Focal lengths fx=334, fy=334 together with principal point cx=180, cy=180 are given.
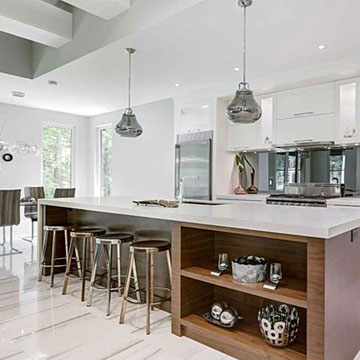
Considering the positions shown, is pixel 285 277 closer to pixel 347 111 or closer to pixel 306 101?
pixel 347 111

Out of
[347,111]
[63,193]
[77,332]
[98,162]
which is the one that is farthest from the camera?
[98,162]

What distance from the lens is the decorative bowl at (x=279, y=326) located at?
1997mm

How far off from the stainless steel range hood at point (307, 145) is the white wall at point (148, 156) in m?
2.06

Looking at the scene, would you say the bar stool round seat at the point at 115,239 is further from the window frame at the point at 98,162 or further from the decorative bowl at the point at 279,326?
the window frame at the point at 98,162

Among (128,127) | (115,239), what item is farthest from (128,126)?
(115,239)

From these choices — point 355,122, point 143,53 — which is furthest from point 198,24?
point 355,122

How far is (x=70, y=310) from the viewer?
2.92m

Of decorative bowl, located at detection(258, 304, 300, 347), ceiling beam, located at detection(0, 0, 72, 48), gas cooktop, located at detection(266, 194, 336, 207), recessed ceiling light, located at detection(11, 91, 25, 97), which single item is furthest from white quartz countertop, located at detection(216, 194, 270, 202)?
recessed ceiling light, located at detection(11, 91, 25, 97)

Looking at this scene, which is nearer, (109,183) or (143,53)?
(143,53)

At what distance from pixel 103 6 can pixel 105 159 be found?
4.67m

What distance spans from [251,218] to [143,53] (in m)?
2.54

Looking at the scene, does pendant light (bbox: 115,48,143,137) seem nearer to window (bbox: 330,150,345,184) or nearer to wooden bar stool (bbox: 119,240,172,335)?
wooden bar stool (bbox: 119,240,172,335)

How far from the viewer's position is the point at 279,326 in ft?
6.55

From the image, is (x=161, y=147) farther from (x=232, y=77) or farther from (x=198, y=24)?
(x=198, y=24)
